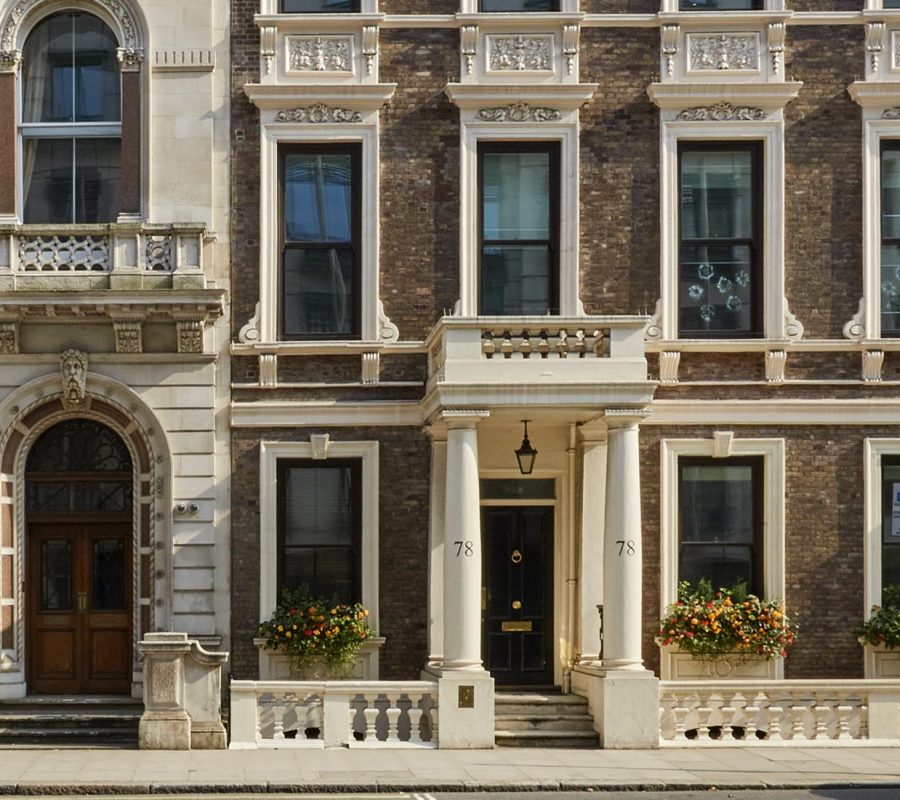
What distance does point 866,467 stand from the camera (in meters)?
21.9

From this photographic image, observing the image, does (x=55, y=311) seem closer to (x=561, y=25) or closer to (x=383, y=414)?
(x=383, y=414)

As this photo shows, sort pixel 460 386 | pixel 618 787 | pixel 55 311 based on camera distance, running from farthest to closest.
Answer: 1. pixel 55 311
2. pixel 460 386
3. pixel 618 787

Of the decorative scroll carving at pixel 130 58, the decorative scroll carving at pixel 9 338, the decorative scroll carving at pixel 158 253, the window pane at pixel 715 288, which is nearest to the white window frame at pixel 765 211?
the window pane at pixel 715 288

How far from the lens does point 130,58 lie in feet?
72.1

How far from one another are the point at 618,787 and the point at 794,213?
28.0 ft

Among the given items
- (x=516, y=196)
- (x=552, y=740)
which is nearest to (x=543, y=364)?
(x=516, y=196)

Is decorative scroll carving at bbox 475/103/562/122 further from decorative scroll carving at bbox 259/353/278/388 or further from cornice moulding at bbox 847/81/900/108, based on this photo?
decorative scroll carving at bbox 259/353/278/388

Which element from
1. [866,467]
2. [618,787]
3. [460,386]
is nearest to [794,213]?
[866,467]

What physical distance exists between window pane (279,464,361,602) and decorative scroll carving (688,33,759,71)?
278 inches

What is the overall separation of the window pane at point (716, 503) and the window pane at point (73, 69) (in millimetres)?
9140

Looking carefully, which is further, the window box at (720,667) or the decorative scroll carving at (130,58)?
the decorative scroll carving at (130,58)

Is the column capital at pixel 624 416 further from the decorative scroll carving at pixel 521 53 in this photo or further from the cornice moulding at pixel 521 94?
the decorative scroll carving at pixel 521 53

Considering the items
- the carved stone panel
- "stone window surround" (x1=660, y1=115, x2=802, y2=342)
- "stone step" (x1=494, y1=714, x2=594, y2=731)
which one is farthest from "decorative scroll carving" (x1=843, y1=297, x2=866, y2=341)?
the carved stone panel

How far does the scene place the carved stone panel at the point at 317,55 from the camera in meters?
22.0
